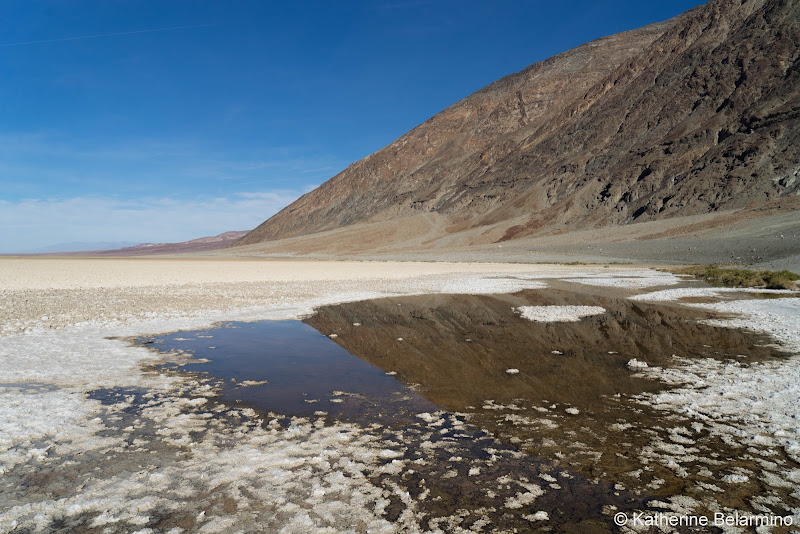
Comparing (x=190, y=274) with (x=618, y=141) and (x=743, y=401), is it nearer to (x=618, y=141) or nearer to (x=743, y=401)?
(x=743, y=401)

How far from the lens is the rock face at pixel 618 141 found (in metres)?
71.6

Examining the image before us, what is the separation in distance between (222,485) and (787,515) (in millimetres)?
4406

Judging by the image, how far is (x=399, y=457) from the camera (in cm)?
438

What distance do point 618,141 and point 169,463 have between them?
4137 inches

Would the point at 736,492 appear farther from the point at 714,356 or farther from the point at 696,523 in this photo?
the point at 714,356

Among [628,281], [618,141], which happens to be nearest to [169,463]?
[628,281]

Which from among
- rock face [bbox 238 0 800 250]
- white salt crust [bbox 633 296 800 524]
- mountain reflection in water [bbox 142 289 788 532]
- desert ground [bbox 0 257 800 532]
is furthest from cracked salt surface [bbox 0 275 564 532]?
rock face [bbox 238 0 800 250]

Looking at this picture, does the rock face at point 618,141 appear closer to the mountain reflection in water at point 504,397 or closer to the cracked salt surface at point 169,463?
the mountain reflection in water at point 504,397

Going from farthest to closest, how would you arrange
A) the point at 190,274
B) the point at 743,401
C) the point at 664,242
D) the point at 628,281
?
the point at 664,242, the point at 190,274, the point at 628,281, the point at 743,401

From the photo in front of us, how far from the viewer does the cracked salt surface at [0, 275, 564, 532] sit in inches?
134

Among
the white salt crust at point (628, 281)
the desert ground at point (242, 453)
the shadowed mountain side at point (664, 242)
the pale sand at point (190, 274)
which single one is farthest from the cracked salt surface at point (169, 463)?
the shadowed mountain side at point (664, 242)

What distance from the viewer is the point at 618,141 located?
3706 inches

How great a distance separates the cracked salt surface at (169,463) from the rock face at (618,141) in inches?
3080

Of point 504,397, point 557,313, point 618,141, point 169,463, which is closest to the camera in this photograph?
point 169,463
